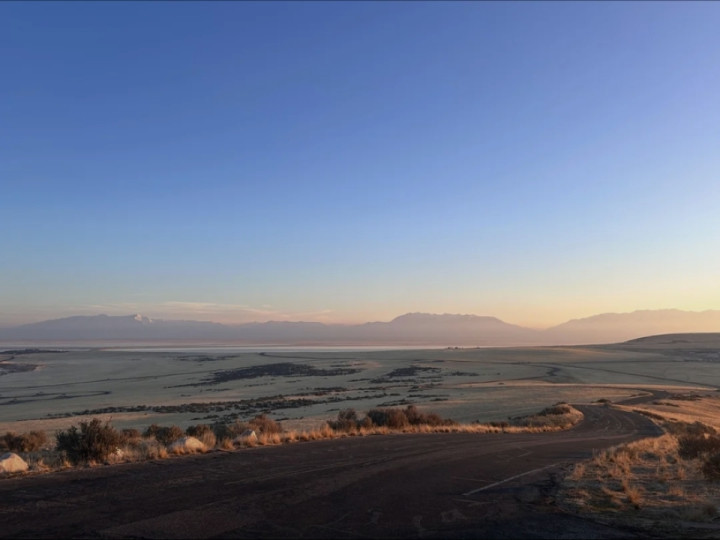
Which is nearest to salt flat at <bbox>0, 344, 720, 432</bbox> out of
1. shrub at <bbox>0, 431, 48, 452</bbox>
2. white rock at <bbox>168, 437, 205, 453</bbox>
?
shrub at <bbox>0, 431, 48, 452</bbox>

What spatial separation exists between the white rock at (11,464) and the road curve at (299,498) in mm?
760

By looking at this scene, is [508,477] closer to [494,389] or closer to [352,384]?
[494,389]

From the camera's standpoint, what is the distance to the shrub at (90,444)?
1387 centimetres

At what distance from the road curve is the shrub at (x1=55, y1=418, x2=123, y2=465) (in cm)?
150

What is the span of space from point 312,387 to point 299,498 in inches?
2230

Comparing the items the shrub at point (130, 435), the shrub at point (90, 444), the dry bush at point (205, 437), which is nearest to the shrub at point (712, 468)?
the dry bush at point (205, 437)

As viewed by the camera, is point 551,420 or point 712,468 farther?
point 551,420

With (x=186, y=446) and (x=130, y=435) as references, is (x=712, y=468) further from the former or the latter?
(x=130, y=435)

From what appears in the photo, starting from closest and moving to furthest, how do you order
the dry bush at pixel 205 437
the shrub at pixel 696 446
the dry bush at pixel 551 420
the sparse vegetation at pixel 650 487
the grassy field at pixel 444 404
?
the sparse vegetation at pixel 650 487
the grassy field at pixel 444 404
the shrub at pixel 696 446
the dry bush at pixel 205 437
the dry bush at pixel 551 420

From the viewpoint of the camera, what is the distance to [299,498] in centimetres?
1001

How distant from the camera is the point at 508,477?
522 inches

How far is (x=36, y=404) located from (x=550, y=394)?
1847 inches

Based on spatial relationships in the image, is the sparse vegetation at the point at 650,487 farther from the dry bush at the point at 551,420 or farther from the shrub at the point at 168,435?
the shrub at the point at 168,435

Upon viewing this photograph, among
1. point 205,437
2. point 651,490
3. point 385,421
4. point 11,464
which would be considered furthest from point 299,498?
point 385,421
